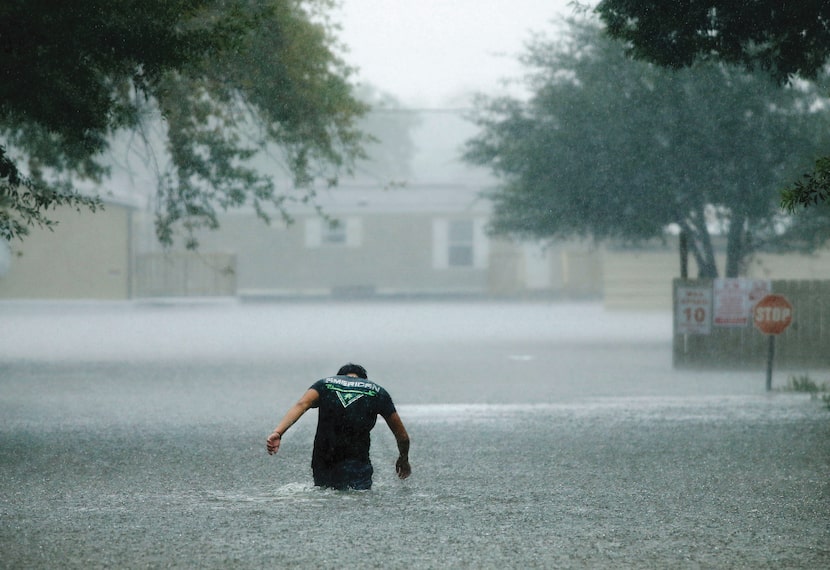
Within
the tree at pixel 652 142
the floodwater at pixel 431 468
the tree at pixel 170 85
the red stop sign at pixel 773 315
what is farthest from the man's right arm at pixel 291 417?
the tree at pixel 652 142

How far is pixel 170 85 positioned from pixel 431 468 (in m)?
8.23

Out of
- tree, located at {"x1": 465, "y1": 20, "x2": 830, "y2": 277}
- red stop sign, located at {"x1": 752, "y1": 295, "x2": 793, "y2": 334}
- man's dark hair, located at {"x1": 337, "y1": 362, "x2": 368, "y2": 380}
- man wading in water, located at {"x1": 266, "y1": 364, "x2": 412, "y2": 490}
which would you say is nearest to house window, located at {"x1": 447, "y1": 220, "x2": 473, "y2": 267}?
tree, located at {"x1": 465, "y1": 20, "x2": 830, "y2": 277}

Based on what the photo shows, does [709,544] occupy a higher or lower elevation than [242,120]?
lower

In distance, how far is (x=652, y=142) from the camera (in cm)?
2048

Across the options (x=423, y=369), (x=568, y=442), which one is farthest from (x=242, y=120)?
(x=568, y=442)

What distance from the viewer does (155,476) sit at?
912 cm

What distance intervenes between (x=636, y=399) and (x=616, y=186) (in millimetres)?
7061

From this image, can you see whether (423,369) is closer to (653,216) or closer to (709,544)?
(653,216)

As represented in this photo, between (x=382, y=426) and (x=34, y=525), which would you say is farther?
(x=382, y=426)

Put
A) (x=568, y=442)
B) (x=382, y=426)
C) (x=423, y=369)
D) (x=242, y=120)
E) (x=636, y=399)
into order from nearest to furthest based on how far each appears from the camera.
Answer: (x=568, y=442) < (x=382, y=426) < (x=636, y=399) < (x=242, y=120) < (x=423, y=369)

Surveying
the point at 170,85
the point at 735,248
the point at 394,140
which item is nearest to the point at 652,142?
the point at 735,248

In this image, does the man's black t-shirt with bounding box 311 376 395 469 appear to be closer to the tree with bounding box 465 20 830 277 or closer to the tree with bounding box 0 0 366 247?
the tree with bounding box 0 0 366 247

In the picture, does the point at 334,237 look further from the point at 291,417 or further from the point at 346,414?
the point at 291,417

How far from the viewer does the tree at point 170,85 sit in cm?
891
